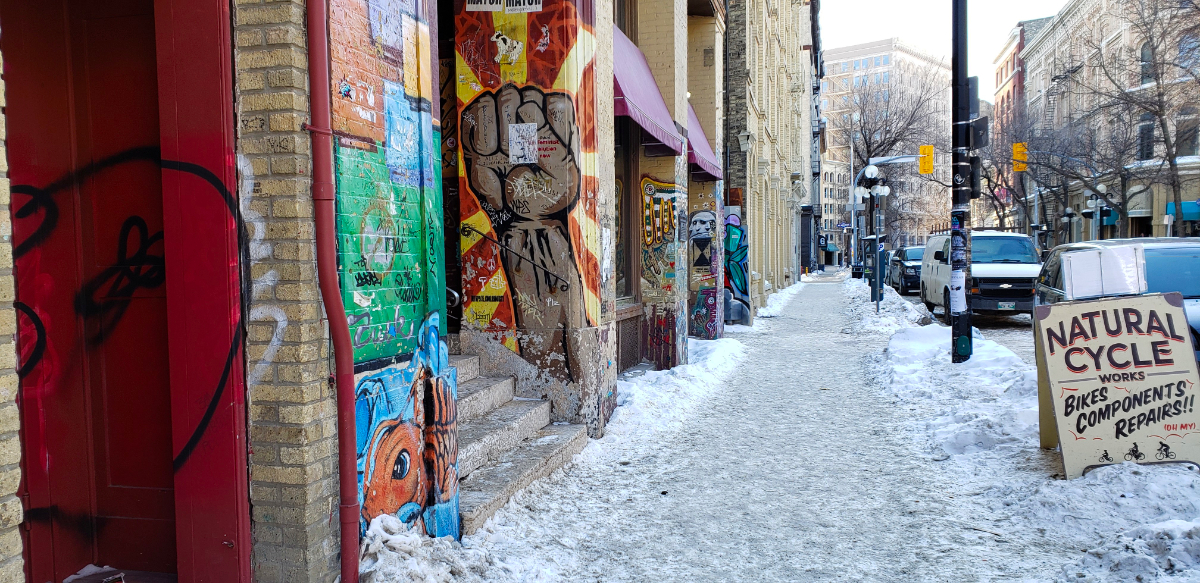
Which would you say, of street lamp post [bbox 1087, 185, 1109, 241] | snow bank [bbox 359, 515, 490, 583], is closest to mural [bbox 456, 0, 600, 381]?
Result: snow bank [bbox 359, 515, 490, 583]

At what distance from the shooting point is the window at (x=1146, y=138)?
98.7 feet

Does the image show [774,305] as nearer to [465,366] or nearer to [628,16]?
[628,16]

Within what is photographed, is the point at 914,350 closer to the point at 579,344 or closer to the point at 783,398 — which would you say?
the point at 783,398

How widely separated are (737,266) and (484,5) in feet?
34.4

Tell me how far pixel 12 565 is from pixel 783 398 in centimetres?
752

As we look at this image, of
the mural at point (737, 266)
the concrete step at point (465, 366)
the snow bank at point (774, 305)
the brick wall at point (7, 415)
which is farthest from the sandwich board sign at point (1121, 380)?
the snow bank at point (774, 305)

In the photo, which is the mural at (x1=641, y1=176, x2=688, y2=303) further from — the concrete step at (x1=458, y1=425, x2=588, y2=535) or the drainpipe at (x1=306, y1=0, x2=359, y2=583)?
the drainpipe at (x1=306, y1=0, x2=359, y2=583)

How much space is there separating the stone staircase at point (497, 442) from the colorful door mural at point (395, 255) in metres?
0.44

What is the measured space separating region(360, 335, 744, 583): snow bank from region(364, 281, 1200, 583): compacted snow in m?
0.01

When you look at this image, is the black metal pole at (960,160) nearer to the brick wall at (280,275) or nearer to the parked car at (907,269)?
the brick wall at (280,275)

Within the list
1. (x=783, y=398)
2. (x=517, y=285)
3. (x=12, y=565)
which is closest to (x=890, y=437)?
(x=783, y=398)

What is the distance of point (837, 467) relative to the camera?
235 inches

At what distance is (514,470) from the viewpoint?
5.12 m

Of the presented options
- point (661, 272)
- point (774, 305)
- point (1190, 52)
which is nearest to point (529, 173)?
point (661, 272)
